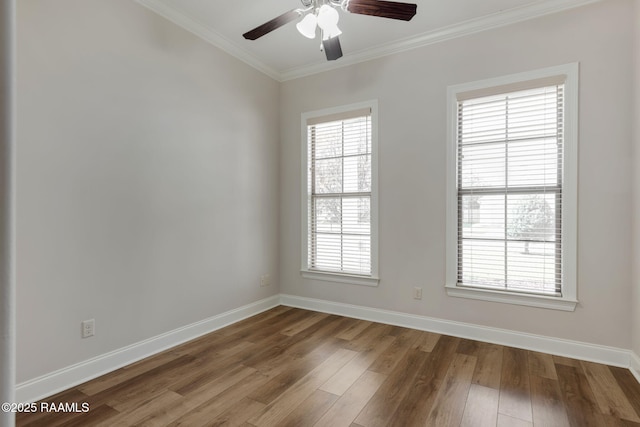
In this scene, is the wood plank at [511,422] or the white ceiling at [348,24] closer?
the wood plank at [511,422]

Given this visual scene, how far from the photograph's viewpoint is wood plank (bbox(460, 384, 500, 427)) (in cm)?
184

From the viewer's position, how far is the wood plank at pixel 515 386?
6.36 ft

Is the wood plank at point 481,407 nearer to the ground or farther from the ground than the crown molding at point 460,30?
nearer to the ground

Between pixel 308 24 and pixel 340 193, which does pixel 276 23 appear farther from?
pixel 340 193

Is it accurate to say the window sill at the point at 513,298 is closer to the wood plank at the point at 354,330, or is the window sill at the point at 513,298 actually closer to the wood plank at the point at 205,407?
the wood plank at the point at 354,330

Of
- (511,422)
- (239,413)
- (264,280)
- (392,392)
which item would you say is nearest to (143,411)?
(239,413)

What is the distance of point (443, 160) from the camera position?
10.1ft

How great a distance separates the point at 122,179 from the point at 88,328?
107 cm

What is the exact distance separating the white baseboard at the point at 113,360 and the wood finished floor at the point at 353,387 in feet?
0.23

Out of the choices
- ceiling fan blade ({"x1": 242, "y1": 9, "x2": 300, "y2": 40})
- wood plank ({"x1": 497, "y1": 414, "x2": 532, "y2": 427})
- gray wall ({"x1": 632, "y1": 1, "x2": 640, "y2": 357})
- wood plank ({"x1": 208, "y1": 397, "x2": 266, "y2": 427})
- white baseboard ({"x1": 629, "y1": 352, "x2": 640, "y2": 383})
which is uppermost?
ceiling fan blade ({"x1": 242, "y1": 9, "x2": 300, "y2": 40})

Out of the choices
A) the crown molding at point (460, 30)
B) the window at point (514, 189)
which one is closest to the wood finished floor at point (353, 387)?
the window at point (514, 189)

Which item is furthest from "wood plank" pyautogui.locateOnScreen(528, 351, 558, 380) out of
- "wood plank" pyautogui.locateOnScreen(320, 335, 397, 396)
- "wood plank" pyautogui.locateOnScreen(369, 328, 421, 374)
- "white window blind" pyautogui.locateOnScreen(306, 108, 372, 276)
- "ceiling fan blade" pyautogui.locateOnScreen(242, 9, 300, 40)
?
"ceiling fan blade" pyautogui.locateOnScreen(242, 9, 300, 40)

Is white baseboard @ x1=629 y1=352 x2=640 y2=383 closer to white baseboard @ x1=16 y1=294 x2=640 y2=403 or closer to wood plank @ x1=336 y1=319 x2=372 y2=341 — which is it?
white baseboard @ x1=16 y1=294 x2=640 y2=403

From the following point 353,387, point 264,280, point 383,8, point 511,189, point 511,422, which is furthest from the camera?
point 264,280
